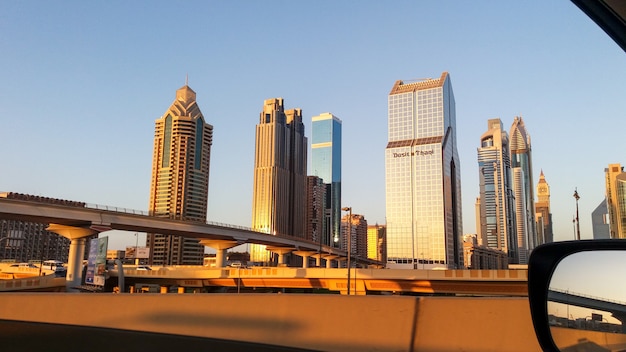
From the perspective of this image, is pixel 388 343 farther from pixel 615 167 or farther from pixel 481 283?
pixel 615 167

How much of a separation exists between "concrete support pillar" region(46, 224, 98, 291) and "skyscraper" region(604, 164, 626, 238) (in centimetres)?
11555

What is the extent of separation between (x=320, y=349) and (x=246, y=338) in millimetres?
1799

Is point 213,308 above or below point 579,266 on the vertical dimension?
below

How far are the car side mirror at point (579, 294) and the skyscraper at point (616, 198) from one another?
13310cm

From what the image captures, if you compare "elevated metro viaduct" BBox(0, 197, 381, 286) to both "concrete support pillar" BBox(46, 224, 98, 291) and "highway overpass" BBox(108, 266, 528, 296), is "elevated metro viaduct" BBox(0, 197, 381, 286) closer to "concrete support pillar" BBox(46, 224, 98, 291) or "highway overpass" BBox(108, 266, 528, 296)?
"concrete support pillar" BBox(46, 224, 98, 291)

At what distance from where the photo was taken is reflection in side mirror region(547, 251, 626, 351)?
1927 mm

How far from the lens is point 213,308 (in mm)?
10328

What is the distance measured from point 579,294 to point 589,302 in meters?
0.09

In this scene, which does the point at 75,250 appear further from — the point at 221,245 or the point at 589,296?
the point at 589,296

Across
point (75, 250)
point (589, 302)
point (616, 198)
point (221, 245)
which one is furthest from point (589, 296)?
point (616, 198)

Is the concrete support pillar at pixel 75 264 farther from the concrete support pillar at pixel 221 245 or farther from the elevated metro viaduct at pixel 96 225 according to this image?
the concrete support pillar at pixel 221 245

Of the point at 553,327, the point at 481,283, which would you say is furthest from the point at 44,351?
the point at 481,283

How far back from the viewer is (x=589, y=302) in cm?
206

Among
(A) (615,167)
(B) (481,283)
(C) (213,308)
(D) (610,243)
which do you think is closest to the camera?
(D) (610,243)
